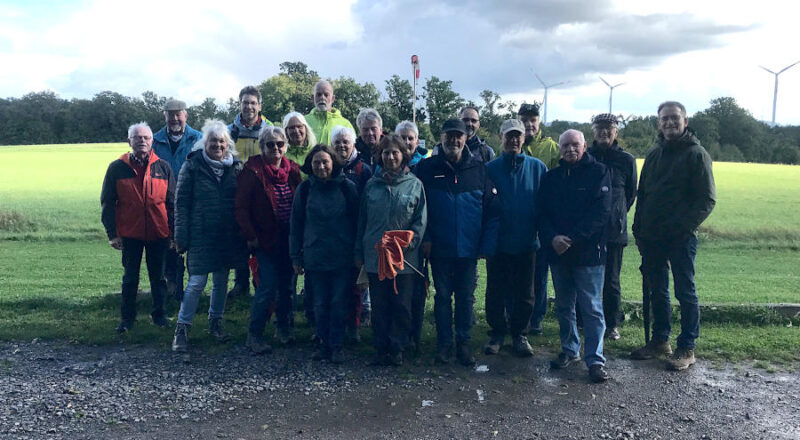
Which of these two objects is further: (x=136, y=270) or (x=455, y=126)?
(x=136, y=270)

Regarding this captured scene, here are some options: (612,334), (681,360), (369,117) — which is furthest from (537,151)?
(681,360)

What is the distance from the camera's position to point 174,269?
27.2 feet

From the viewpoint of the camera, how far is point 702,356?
623 centimetres

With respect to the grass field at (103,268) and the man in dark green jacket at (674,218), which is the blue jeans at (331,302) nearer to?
the grass field at (103,268)

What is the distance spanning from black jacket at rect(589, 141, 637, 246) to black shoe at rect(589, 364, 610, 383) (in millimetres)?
1361

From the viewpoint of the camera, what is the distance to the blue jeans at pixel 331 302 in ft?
20.1

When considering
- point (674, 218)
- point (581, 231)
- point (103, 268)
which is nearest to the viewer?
point (581, 231)

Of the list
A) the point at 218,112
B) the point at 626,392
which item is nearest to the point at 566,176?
the point at 626,392

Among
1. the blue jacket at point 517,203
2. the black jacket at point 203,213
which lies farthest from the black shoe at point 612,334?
the black jacket at point 203,213

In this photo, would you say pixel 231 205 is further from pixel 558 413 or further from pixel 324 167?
pixel 558 413

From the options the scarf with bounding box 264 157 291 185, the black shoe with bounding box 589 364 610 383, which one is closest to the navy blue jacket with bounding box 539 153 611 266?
the black shoe with bounding box 589 364 610 383

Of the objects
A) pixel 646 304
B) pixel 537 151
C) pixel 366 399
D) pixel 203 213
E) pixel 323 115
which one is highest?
pixel 323 115

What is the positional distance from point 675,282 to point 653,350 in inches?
28.7

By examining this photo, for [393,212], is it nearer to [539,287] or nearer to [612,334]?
[539,287]
